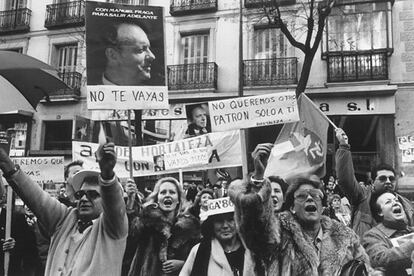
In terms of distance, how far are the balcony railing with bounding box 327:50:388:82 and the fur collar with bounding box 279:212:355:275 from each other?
13.4m

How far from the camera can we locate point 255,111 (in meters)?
6.02

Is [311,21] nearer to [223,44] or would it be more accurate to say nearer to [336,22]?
[336,22]

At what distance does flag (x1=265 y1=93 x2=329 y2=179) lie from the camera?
5.35 meters

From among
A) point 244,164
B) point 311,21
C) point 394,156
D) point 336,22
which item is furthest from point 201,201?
point 336,22

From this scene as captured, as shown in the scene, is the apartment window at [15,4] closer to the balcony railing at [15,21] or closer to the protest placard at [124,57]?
the balcony railing at [15,21]

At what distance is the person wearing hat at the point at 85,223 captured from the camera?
258cm

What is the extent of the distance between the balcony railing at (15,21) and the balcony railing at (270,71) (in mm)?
9713

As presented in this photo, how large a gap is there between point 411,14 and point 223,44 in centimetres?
641

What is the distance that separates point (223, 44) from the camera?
17641mm

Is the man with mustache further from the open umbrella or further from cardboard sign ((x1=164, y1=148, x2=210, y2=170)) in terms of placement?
cardboard sign ((x1=164, y1=148, x2=210, y2=170))

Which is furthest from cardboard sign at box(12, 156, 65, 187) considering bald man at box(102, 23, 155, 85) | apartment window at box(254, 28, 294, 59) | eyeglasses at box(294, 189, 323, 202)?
apartment window at box(254, 28, 294, 59)

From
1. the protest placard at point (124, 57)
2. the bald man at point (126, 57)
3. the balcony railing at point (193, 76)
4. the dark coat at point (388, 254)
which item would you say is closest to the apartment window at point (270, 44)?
the balcony railing at point (193, 76)

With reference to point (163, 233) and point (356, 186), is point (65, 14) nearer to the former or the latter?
point (163, 233)

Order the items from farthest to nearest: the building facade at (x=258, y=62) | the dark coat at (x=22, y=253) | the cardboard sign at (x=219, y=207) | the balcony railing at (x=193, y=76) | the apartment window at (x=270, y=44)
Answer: the balcony railing at (x=193, y=76) → the apartment window at (x=270, y=44) → the building facade at (x=258, y=62) → the dark coat at (x=22, y=253) → the cardboard sign at (x=219, y=207)
